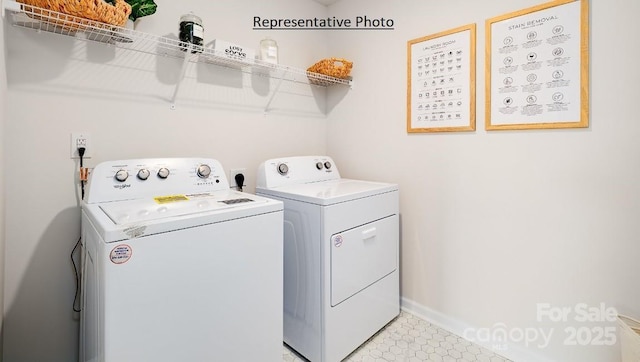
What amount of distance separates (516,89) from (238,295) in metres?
1.62

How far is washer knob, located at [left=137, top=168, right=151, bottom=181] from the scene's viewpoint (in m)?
1.44

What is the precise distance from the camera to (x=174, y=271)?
104 centimetres

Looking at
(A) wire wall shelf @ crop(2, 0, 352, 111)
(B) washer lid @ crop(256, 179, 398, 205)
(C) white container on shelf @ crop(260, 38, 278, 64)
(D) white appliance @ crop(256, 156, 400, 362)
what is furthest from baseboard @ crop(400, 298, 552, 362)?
(C) white container on shelf @ crop(260, 38, 278, 64)

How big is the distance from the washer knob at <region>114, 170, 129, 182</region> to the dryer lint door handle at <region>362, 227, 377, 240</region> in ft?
3.86

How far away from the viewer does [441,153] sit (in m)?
1.90

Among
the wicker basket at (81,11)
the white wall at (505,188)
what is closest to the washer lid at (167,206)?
the wicker basket at (81,11)

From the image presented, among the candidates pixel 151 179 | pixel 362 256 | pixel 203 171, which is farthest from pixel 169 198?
pixel 362 256

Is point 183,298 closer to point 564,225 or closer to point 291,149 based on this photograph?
point 291,149

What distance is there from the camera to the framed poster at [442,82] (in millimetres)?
1757

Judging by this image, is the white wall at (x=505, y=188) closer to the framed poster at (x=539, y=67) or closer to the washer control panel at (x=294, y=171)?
the framed poster at (x=539, y=67)

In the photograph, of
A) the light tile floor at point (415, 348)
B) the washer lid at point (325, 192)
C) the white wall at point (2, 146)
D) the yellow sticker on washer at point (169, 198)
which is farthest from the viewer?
the light tile floor at point (415, 348)

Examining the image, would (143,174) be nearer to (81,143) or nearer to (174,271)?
(81,143)

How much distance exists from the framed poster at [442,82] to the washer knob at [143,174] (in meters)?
1.51

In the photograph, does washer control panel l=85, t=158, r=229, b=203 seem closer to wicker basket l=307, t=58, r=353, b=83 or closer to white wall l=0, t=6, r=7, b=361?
white wall l=0, t=6, r=7, b=361
